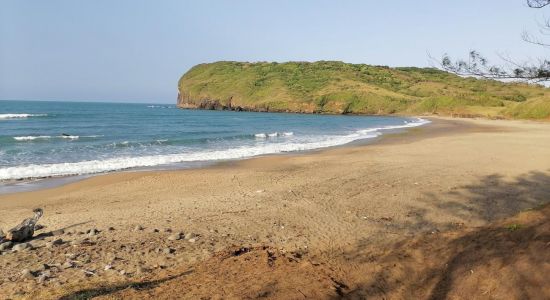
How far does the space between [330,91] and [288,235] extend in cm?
10011

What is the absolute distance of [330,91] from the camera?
347ft

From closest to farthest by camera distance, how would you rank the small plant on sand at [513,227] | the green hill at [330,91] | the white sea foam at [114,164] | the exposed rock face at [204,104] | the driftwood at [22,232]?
the small plant on sand at [513,227]
the driftwood at [22,232]
the white sea foam at [114,164]
the green hill at [330,91]
the exposed rock face at [204,104]

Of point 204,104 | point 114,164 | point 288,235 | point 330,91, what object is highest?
point 330,91

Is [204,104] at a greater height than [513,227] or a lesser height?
greater

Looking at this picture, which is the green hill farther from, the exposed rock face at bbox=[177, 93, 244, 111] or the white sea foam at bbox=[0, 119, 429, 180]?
the white sea foam at bbox=[0, 119, 429, 180]

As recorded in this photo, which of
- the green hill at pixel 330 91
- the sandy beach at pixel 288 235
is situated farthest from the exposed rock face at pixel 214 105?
the sandy beach at pixel 288 235

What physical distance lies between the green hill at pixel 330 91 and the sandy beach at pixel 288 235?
60.8 m

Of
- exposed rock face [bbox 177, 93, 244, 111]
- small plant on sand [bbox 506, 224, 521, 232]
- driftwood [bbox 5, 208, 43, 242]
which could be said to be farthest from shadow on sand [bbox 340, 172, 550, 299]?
exposed rock face [bbox 177, 93, 244, 111]

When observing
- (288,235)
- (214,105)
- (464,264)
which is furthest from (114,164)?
(214,105)

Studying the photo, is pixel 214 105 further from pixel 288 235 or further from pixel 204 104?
pixel 288 235

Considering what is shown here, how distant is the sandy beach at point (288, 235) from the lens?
5.26 metres

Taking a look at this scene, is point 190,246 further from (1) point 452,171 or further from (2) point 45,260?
(1) point 452,171

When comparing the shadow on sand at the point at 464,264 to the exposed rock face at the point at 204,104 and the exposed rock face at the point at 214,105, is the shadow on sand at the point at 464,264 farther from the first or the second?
the exposed rock face at the point at 204,104

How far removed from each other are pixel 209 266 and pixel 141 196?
6.57 meters
